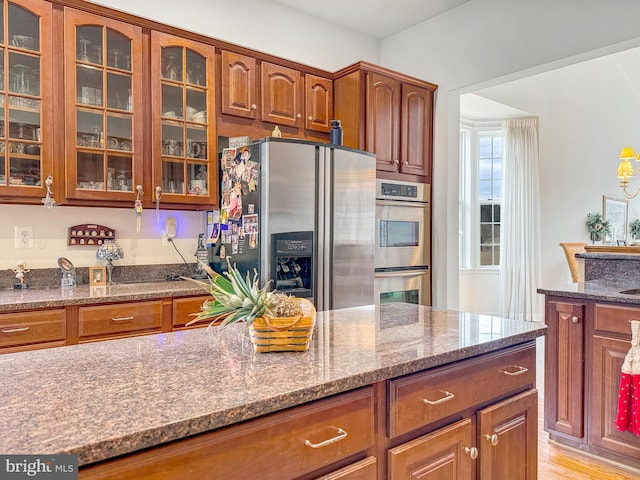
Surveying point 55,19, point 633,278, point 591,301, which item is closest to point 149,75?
point 55,19

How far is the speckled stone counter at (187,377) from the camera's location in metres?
0.76

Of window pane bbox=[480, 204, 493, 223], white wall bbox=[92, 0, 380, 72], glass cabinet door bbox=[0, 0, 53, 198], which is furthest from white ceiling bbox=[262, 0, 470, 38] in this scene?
window pane bbox=[480, 204, 493, 223]

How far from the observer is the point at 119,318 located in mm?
2381

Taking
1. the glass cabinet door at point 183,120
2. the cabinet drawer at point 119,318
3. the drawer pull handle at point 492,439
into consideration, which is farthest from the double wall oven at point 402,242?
the drawer pull handle at point 492,439

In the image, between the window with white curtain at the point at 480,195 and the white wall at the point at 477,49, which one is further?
the window with white curtain at the point at 480,195

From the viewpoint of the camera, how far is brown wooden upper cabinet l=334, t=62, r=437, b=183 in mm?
3400

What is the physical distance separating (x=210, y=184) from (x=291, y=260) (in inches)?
30.0

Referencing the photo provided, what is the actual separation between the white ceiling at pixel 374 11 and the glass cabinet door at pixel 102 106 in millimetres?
1417

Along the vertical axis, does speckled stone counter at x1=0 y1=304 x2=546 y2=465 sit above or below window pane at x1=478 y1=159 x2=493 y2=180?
below

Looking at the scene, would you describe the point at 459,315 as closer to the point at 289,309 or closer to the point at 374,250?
the point at 289,309

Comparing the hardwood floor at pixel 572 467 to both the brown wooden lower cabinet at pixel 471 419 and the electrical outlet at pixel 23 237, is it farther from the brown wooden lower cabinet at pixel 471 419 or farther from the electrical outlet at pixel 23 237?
the electrical outlet at pixel 23 237

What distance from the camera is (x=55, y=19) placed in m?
2.49

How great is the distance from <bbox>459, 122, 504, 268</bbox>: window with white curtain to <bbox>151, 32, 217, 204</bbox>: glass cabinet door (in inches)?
165

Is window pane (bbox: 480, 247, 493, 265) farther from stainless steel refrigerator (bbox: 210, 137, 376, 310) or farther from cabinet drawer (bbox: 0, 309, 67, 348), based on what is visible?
cabinet drawer (bbox: 0, 309, 67, 348)
